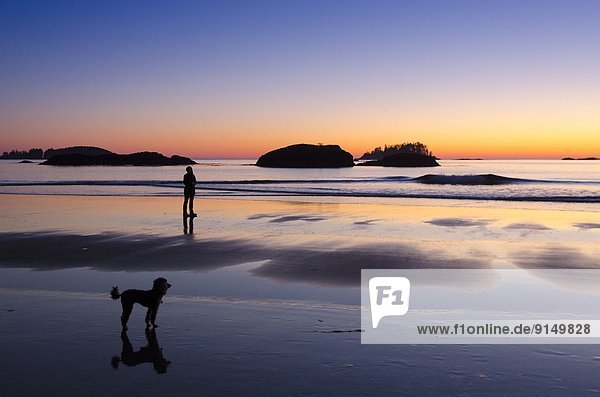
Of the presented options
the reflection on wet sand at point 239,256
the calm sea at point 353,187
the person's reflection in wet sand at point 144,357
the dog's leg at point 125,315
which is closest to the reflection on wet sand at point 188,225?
the reflection on wet sand at point 239,256

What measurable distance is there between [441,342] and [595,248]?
374 inches

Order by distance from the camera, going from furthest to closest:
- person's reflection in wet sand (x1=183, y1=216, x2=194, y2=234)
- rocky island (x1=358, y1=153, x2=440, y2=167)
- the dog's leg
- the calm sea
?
rocky island (x1=358, y1=153, x2=440, y2=167) < the calm sea < person's reflection in wet sand (x1=183, y1=216, x2=194, y2=234) < the dog's leg

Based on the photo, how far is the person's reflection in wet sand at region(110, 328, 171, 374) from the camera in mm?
5402

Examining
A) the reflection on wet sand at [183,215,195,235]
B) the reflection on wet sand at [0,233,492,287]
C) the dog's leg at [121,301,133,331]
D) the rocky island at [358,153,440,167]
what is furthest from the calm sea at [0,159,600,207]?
the rocky island at [358,153,440,167]

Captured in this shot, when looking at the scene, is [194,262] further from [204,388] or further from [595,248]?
[595,248]

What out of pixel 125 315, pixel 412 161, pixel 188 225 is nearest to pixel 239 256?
pixel 125 315

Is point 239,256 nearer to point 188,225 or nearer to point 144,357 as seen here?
point 144,357

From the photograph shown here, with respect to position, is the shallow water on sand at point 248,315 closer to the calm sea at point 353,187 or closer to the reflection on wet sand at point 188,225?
the reflection on wet sand at point 188,225

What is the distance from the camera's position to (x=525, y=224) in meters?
19.6

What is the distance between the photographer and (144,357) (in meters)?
5.63

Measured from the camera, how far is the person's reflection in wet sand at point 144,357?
540 centimetres

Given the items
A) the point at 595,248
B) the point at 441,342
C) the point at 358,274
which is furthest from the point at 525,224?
the point at 441,342

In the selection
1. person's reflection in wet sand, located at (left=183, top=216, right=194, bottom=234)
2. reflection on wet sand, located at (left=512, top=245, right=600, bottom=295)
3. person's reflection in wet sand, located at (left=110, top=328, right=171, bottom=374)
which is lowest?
reflection on wet sand, located at (left=512, top=245, right=600, bottom=295)

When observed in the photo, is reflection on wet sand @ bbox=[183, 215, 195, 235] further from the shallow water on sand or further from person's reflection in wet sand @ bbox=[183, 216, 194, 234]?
the shallow water on sand
